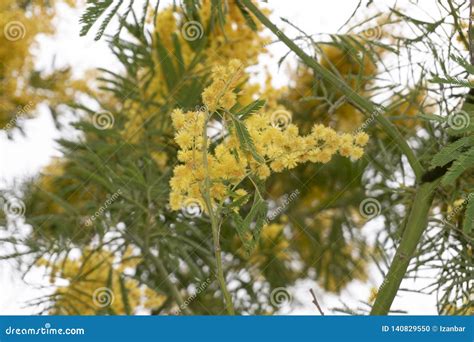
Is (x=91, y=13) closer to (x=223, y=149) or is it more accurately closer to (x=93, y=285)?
(x=223, y=149)

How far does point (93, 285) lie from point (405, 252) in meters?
0.66

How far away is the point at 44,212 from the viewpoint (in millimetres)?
1524

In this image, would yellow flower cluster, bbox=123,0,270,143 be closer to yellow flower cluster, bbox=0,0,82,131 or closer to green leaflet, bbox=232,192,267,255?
yellow flower cluster, bbox=0,0,82,131

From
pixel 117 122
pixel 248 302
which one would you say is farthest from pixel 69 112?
pixel 248 302

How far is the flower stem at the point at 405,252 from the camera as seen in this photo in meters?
0.88

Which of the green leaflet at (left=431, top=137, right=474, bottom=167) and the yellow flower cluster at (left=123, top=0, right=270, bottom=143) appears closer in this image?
the green leaflet at (left=431, top=137, right=474, bottom=167)

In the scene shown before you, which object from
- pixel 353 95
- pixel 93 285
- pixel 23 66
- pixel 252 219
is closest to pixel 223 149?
pixel 252 219

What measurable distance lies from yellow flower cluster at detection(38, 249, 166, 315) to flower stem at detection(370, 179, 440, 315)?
52 centimetres

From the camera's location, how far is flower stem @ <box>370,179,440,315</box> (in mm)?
879

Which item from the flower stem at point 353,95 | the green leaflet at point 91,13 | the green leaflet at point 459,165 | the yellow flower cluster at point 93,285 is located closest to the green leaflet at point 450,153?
the green leaflet at point 459,165

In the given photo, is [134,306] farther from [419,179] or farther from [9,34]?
[419,179]

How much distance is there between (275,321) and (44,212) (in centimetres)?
77

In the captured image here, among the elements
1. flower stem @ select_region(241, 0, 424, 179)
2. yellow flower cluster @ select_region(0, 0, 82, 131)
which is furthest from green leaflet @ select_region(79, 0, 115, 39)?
yellow flower cluster @ select_region(0, 0, 82, 131)

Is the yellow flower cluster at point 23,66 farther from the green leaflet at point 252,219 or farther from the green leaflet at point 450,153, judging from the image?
the green leaflet at point 450,153
